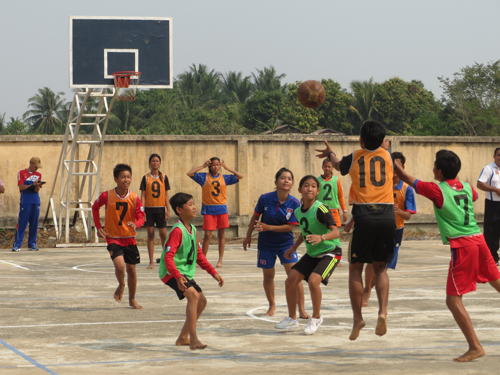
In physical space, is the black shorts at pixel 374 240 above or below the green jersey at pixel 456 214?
below

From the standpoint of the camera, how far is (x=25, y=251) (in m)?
16.5

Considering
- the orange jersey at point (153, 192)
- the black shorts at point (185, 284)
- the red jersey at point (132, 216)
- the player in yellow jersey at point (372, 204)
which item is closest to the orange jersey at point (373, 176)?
the player in yellow jersey at point (372, 204)

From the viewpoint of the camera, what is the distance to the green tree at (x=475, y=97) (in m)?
46.1

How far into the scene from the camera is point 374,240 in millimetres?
6406

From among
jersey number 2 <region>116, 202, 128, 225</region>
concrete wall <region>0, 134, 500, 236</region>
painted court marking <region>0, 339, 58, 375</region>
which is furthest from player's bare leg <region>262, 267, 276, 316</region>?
concrete wall <region>0, 134, 500, 236</region>

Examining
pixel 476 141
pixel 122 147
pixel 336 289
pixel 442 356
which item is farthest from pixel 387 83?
pixel 442 356

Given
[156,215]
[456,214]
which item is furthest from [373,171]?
[156,215]

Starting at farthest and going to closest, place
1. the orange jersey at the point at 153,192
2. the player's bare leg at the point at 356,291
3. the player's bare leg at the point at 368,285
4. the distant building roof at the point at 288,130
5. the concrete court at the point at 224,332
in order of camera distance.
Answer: the distant building roof at the point at 288,130, the orange jersey at the point at 153,192, the player's bare leg at the point at 368,285, the player's bare leg at the point at 356,291, the concrete court at the point at 224,332

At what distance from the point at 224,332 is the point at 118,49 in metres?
11.5

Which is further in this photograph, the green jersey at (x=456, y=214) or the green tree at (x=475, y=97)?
the green tree at (x=475, y=97)

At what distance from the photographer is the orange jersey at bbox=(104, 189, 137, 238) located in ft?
30.0

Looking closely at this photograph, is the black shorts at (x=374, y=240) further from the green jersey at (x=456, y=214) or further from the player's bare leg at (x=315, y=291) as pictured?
the player's bare leg at (x=315, y=291)

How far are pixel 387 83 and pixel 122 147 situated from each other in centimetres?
4725

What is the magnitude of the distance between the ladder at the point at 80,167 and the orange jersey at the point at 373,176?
11.2 meters
